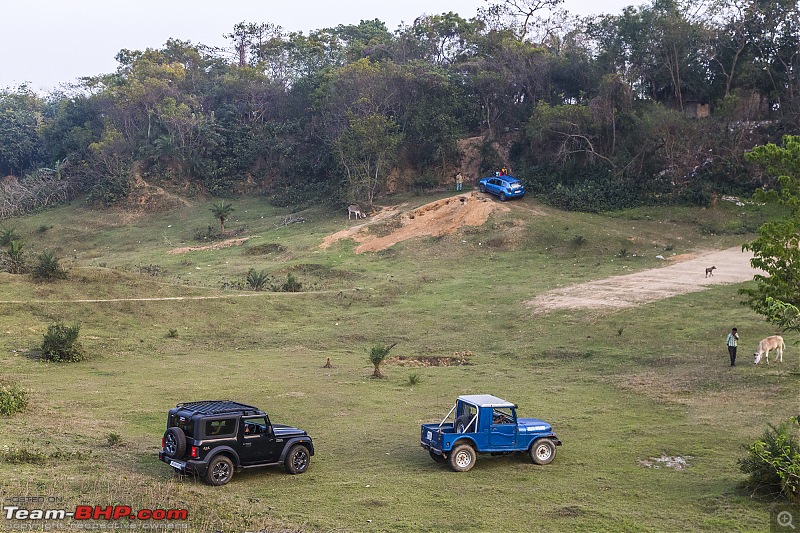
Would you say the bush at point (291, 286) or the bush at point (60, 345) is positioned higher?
the bush at point (291, 286)

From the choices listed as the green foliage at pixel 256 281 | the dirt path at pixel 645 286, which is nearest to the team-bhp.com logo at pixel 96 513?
the dirt path at pixel 645 286

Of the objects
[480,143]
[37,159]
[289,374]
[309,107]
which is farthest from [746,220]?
[37,159]

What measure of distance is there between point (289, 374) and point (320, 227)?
101 ft

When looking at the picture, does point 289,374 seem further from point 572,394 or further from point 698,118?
point 698,118

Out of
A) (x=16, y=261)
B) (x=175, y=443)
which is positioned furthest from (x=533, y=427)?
(x=16, y=261)

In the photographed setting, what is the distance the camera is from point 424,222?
5238 centimetres

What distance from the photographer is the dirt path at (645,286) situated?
34906mm

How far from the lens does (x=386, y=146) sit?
60.1 meters

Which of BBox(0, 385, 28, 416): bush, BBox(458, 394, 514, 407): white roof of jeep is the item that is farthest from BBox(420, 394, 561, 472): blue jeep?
BBox(0, 385, 28, 416): bush

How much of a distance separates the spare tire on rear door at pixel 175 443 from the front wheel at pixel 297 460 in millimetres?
1949

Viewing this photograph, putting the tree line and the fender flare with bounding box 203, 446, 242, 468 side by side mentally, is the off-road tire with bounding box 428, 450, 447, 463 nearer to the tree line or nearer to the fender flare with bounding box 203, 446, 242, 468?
the fender flare with bounding box 203, 446, 242, 468

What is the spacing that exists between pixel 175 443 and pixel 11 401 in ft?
22.2

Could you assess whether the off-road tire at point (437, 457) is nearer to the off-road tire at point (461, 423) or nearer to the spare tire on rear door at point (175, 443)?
the off-road tire at point (461, 423)

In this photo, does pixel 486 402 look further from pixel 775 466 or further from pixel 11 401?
pixel 11 401
